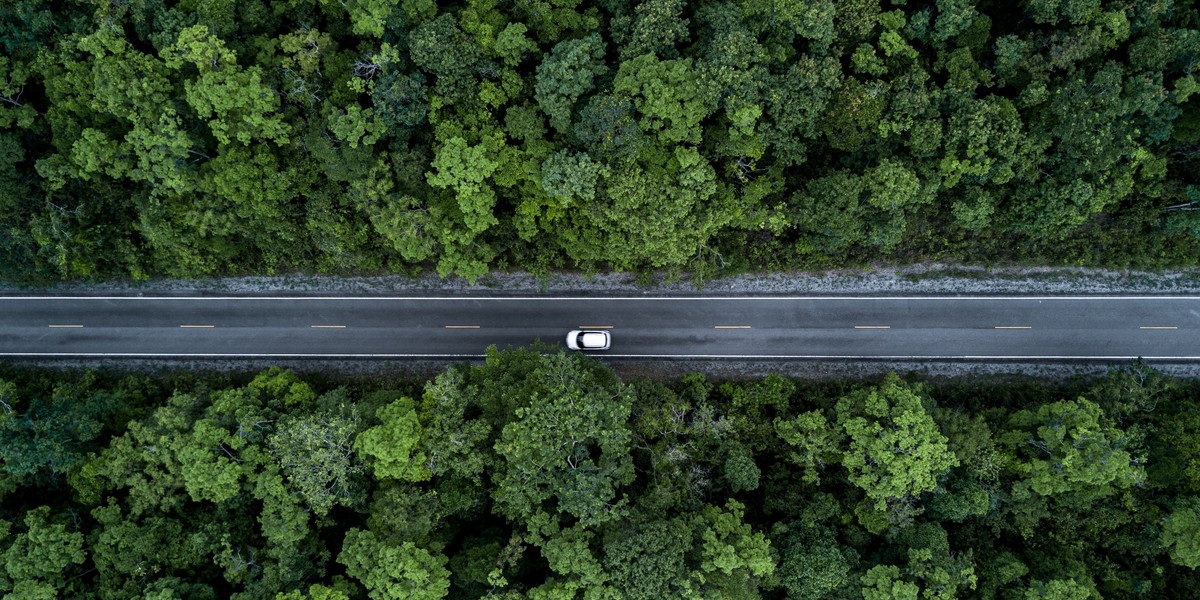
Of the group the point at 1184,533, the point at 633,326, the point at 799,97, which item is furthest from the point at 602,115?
the point at 1184,533

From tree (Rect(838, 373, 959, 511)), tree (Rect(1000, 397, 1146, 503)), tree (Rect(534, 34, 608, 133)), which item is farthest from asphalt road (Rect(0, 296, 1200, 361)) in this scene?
tree (Rect(534, 34, 608, 133))

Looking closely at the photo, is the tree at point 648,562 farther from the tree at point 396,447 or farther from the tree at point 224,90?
the tree at point 224,90

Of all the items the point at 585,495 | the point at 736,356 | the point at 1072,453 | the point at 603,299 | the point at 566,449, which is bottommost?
the point at 585,495

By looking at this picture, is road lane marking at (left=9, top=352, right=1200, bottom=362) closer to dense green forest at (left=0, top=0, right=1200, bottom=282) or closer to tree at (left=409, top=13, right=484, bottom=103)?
dense green forest at (left=0, top=0, right=1200, bottom=282)

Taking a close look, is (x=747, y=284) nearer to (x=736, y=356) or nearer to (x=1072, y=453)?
(x=736, y=356)

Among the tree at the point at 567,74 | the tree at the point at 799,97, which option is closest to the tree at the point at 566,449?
the tree at the point at 567,74

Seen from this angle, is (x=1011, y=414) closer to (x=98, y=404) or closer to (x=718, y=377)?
(x=718, y=377)
